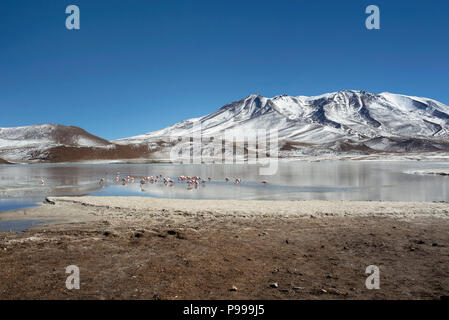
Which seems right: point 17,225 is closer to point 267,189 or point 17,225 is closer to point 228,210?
point 228,210

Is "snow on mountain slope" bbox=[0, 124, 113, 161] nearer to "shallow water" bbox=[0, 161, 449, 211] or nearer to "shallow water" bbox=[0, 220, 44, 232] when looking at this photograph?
"shallow water" bbox=[0, 161, 449, 211]

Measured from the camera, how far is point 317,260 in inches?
345

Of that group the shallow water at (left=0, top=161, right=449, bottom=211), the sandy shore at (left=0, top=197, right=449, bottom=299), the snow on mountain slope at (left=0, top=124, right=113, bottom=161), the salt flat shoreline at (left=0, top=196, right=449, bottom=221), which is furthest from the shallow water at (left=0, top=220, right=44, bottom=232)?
the snow on mountain slope at (left=0, top=124, right=113, bottom=161)

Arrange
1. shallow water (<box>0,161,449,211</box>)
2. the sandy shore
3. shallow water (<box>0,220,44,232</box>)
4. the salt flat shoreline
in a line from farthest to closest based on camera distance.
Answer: shallow water (<box>0,161,449,211</box>), the salt flat shoreline, shallow water (<box>0,220,44,232</box>), the sandy shore

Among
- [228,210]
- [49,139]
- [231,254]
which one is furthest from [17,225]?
[49,139]

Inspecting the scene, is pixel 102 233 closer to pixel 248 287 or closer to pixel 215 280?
pixel 215 280

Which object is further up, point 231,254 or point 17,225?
point 17,225

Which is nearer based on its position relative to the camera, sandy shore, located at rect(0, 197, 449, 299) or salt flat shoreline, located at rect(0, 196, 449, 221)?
sandy shore, located at rect(0, 197, 449, 299)

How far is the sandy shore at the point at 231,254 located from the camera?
22.7 feet

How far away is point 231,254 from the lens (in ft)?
30.4

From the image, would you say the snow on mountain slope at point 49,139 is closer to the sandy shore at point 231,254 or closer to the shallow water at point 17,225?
the shallow water at point 17,225

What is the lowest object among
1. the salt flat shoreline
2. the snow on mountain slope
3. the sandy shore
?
the sandy shore

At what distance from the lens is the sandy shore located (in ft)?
22.7
